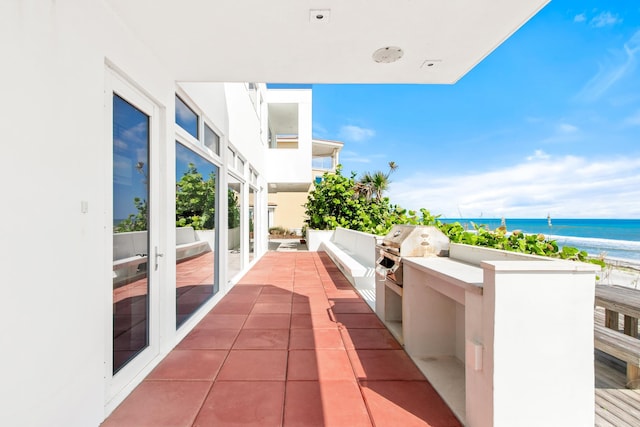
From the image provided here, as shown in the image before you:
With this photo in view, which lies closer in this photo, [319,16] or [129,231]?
[319,16]

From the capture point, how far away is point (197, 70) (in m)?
2.82

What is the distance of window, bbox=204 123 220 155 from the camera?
4009 millimetres

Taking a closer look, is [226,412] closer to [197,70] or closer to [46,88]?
[46,88]

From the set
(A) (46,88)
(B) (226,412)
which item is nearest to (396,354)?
(B) (226,412)

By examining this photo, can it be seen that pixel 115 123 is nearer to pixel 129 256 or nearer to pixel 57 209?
pixel 57 209

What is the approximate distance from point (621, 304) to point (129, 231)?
12.9 ft

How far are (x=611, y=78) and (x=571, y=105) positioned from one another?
535 cm

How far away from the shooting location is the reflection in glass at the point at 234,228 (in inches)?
210

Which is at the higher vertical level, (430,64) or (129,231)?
(430,64)

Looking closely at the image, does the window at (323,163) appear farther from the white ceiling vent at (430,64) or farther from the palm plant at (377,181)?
the white ceiling vent at (430,64)

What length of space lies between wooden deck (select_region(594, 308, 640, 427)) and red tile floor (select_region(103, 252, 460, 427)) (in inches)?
37.9

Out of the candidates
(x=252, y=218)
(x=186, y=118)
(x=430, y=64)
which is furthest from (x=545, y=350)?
(x=252, y=218)

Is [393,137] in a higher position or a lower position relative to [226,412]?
higher

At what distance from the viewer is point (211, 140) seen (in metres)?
4.24
